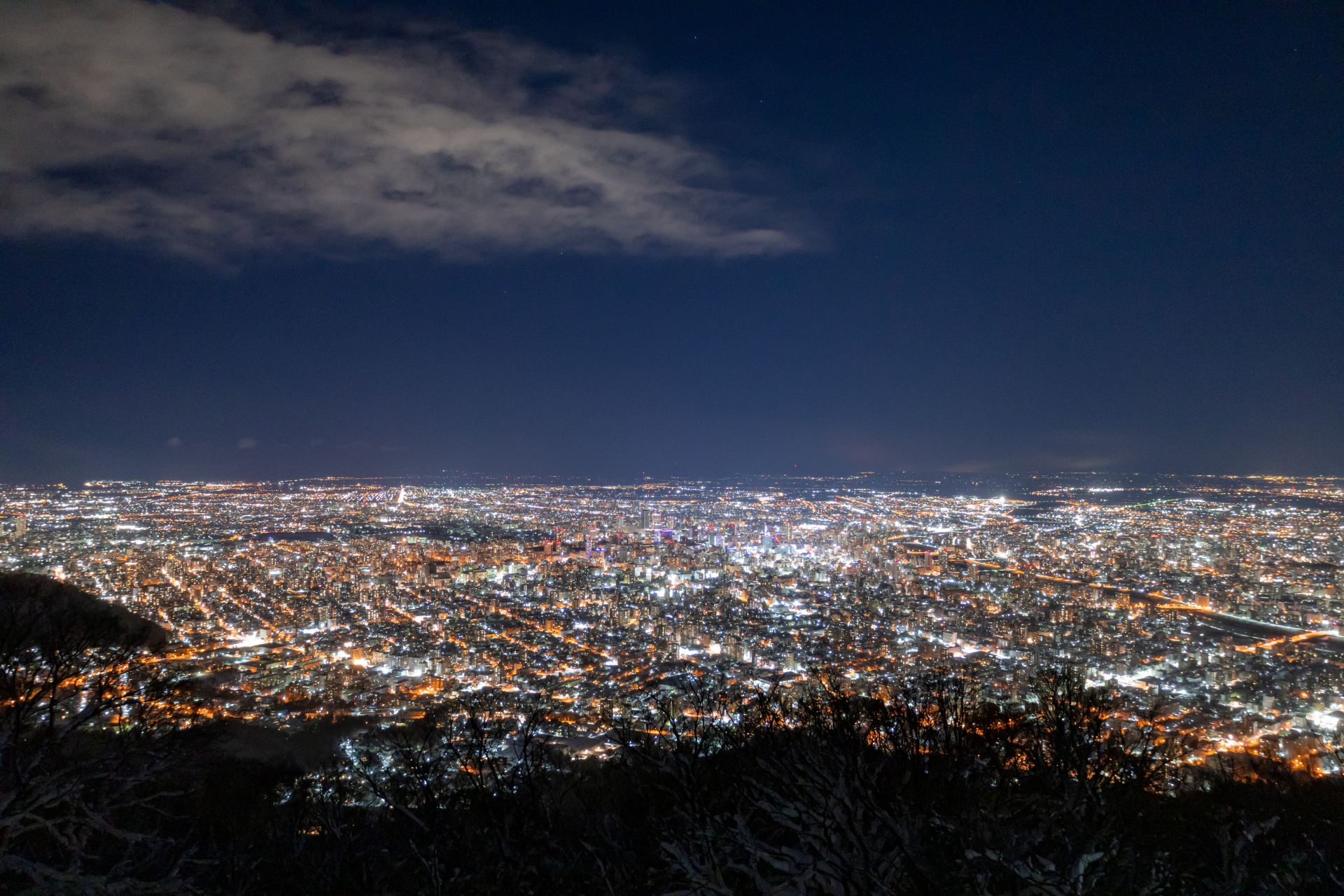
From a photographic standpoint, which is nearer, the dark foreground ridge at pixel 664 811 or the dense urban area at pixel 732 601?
the dark foreground ridge at pixel 664 811

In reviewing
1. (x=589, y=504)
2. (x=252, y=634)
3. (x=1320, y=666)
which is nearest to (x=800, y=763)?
(x=1320, y=666)

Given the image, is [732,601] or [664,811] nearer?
[664,811]

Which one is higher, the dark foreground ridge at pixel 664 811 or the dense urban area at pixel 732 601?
the dark foreground ridge at pixel 664 811

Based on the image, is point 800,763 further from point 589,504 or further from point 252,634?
point 589,504

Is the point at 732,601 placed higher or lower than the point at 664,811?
lower
